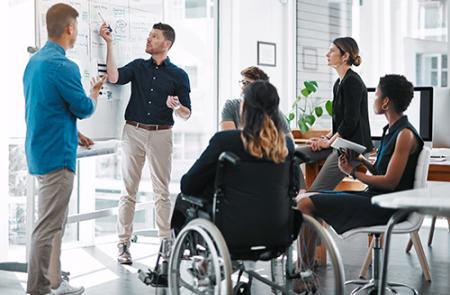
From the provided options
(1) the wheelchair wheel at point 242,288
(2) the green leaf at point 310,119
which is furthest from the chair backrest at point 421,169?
(2) the green leaf at point 310,119

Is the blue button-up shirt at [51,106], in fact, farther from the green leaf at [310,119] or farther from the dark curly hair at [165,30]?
the green leaf at [310,119]

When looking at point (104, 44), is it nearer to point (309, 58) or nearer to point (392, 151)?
point (392, 151)

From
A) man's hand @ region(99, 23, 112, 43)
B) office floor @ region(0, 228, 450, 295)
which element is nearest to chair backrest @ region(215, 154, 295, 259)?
office floor @ region(0, 228, 450, 295)

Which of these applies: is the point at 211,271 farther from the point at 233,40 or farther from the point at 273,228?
the point at 233,40

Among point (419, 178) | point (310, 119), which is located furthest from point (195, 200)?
point (310, 119)

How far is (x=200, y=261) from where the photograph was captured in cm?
317

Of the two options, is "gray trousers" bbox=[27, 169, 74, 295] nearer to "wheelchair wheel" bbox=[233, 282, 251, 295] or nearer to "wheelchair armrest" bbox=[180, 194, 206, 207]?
"wheelchair armrest" bbox=[180, 194, 206, 207]

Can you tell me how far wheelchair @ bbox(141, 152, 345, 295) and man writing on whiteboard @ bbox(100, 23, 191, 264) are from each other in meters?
1.70

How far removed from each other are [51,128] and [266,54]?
3.75 metres

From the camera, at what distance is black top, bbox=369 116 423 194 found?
3674 millimetres

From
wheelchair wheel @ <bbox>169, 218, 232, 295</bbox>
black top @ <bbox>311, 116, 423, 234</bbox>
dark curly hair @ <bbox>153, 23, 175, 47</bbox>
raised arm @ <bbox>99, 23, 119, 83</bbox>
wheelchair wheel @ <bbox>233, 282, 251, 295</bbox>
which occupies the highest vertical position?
dark curly hair @ <bbox>153, 23, 175, 47</bbox>

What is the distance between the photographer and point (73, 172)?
3809mm

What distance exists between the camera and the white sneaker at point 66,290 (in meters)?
4.02

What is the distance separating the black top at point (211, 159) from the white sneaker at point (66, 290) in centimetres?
112
